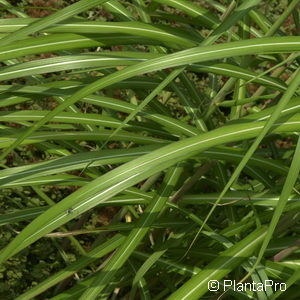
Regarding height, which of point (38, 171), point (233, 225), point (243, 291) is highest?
point (38, 171)

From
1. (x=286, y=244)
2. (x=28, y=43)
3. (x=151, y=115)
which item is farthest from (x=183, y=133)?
(x=28, y=43)

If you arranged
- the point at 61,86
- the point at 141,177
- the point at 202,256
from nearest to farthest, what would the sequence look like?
the point at 141,177 < the point at 61,86 < the point at 202,256

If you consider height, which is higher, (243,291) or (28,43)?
(28,43)

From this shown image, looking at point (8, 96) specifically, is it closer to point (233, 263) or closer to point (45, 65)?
point (45, 65)

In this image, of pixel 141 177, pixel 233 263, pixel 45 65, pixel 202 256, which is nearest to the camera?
pixel 141 177

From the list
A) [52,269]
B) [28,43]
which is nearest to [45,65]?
[28,43]

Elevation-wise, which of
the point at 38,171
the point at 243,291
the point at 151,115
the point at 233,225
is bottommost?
the point at 243,291

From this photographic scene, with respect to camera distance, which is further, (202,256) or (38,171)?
(202,256)

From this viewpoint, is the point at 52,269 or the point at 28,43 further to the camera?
the point at 52,269

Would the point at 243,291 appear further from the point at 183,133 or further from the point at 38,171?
the point at 38,171
